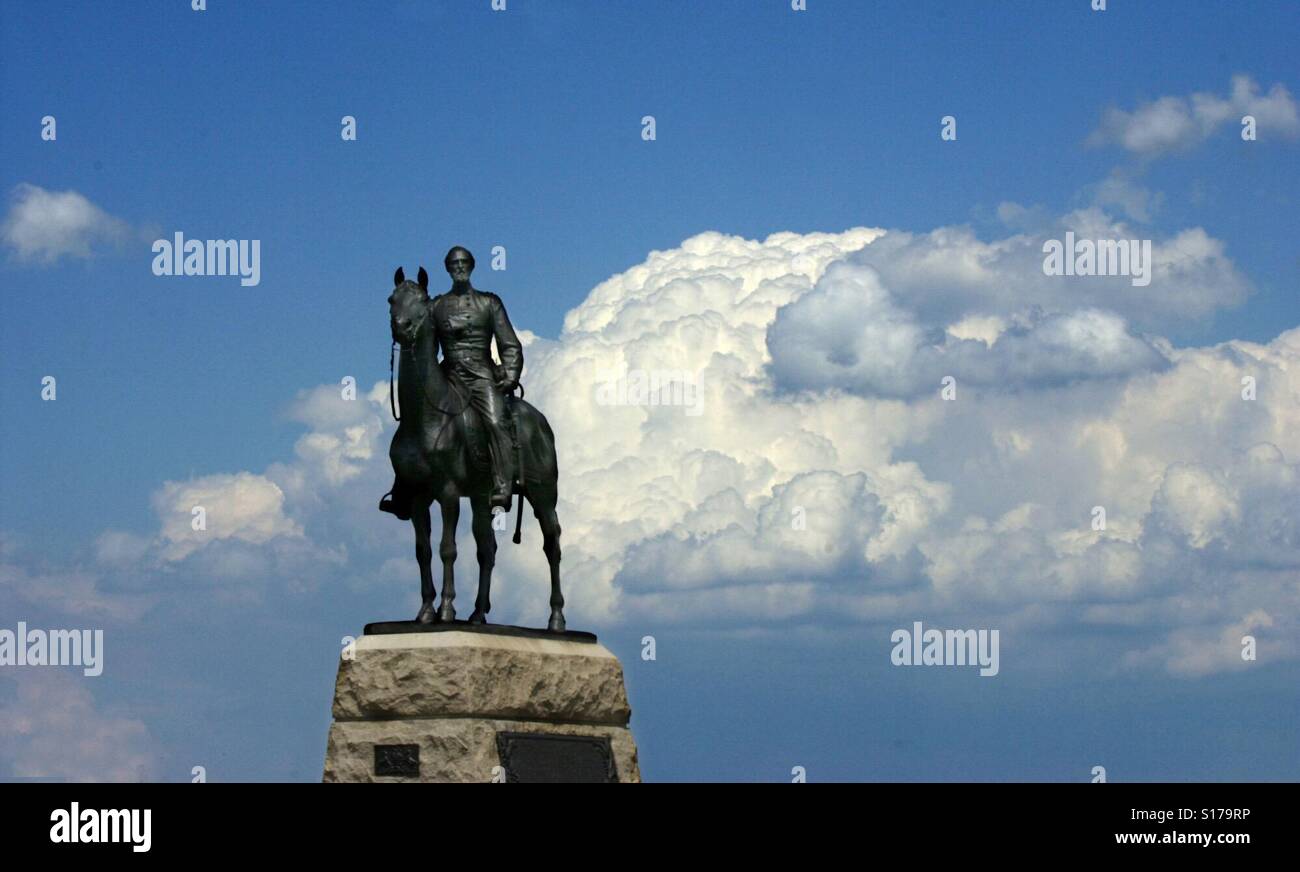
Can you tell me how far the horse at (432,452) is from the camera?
24.1 m

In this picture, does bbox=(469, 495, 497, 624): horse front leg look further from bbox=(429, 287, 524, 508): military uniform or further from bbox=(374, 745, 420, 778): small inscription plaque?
bbox=(374, 745, 420, 778): small inscription plaque

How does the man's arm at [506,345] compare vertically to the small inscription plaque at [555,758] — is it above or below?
above

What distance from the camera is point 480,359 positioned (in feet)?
80.9

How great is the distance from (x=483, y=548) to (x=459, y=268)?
9.67 feet

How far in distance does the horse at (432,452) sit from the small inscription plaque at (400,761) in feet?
4.48

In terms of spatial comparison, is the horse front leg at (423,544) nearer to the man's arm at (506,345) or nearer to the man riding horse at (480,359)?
the man riding horse at (480,359)

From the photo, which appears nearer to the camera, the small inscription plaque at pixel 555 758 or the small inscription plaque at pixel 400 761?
the small inscription plaque at pixel 400 761

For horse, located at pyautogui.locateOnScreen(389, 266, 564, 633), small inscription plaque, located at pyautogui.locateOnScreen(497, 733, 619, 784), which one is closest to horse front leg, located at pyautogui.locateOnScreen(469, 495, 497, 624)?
horse, located at pyautogui.locateOnScreen(389, 266, 564, 633)

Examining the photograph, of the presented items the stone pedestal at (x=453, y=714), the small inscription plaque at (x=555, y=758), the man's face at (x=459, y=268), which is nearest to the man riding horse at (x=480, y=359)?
the man's face at (x=459, y=268)

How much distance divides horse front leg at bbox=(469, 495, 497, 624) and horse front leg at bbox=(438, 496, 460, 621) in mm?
467

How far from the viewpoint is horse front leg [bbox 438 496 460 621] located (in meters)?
24.0

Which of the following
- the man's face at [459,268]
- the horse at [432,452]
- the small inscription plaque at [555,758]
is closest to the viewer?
the small inscription plaque at [555,758]
